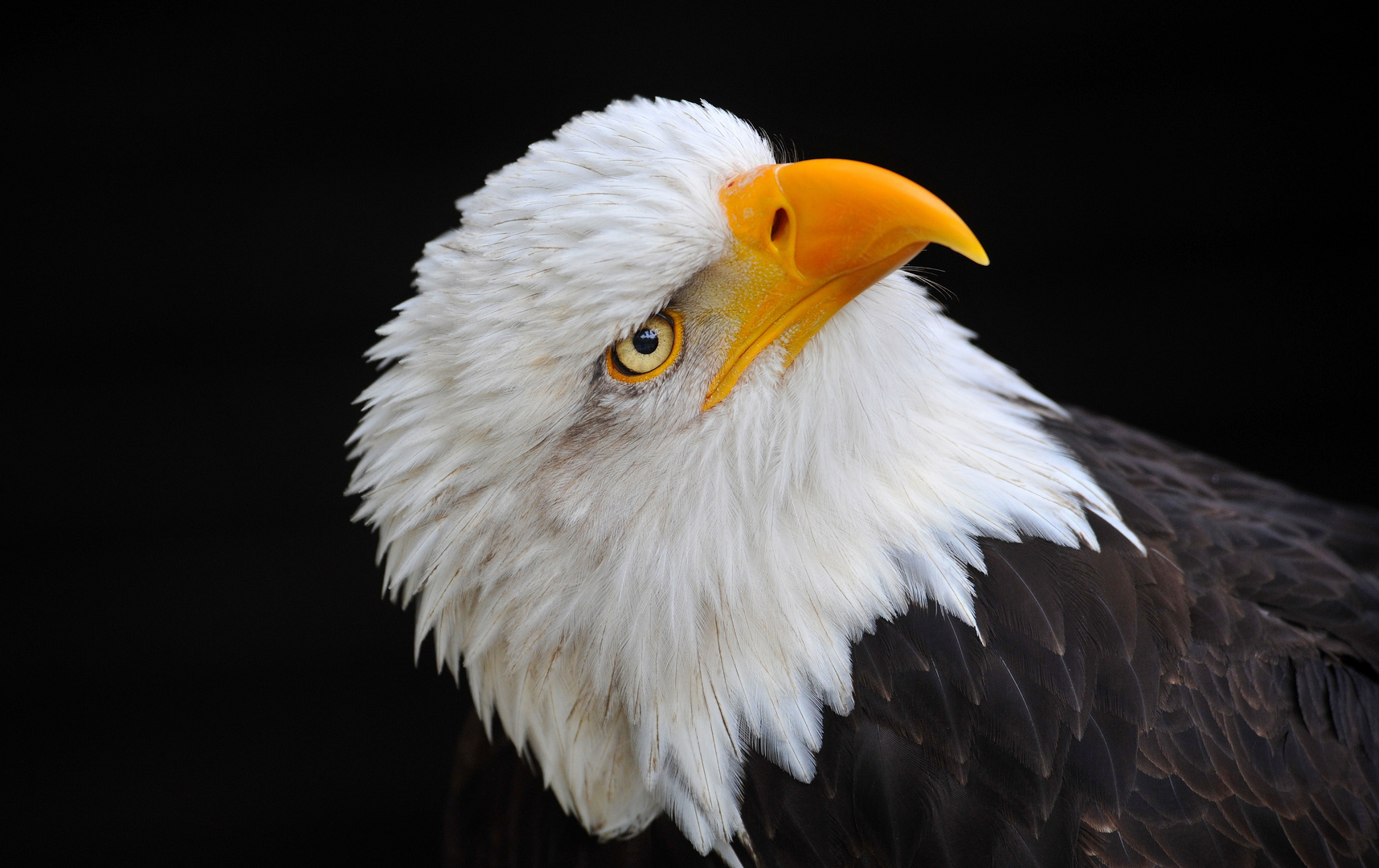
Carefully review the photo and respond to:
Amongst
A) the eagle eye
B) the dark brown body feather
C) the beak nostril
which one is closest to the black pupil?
the eagle eye

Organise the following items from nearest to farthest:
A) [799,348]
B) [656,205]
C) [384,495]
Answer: [656,205] < [799,348] < [384,495]

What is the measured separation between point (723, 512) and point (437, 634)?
491mm

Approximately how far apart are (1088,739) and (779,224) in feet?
2.77

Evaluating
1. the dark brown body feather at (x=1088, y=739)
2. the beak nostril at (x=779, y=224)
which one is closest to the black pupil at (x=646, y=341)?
the beak nostril at (x=779, y=224)

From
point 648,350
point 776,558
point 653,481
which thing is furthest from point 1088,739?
point 648,350

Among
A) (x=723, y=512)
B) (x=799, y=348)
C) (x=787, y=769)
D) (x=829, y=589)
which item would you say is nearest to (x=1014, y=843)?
(x=787, y=769)

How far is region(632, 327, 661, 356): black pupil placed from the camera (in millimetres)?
1309

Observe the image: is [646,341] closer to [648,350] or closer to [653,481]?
[648,350]

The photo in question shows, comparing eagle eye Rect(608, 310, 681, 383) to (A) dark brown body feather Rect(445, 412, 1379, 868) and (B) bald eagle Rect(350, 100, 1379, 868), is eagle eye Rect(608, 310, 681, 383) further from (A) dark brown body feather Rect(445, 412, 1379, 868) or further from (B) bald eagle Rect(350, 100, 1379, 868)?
(A) dark brown body feather Rect(445, 412, 1379, 868)

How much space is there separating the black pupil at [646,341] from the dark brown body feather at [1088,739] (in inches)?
20.0

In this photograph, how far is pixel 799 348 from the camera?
4.50 ft

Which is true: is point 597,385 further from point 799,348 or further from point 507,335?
point 799,348

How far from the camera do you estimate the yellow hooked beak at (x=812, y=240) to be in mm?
1253

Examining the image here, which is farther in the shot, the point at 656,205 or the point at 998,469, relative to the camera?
the point at 998,469
